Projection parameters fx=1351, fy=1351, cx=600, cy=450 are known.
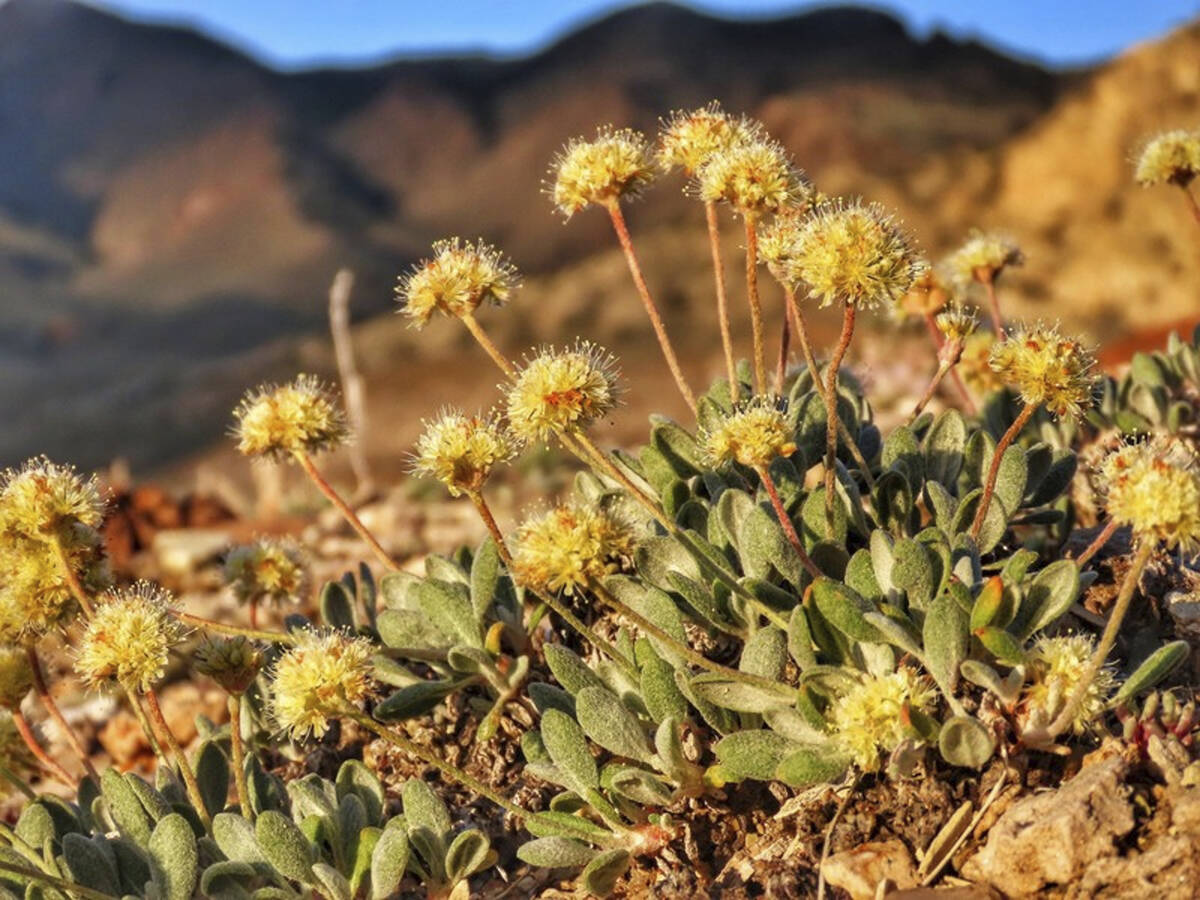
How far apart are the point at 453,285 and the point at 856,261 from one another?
1119mm

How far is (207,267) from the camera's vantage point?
2454 inches

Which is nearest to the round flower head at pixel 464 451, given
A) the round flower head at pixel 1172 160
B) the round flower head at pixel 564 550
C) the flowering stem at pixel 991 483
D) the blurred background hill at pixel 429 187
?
the round flower head at pixel 564 550

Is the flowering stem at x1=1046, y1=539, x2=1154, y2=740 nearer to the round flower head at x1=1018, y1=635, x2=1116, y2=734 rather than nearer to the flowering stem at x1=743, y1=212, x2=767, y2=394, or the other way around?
the round flower head at x1=1018, y1=635, x2=1116, y2=734

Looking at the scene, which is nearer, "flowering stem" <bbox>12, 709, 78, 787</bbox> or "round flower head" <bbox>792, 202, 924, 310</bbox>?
"round flower head" <bbox>792, 202, 924, 310</bbox>

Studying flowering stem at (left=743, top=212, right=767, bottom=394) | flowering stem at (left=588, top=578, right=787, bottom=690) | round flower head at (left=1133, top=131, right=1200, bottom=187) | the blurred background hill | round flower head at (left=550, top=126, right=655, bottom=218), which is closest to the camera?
flowering stem at (left=588, top=578, right=787, bottom=690)

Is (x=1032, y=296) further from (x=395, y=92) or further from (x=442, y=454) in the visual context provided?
(x=395, y=92)

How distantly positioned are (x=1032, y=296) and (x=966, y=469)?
23.2 meters

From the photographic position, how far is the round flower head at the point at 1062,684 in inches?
118

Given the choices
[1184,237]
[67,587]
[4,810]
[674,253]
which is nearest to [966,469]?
[67,587]

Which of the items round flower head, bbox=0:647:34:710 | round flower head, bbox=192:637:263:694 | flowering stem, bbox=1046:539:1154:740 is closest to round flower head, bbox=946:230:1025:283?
flowering stem, bbox=1046:539:1154:740

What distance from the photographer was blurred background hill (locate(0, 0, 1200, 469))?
28.9 m

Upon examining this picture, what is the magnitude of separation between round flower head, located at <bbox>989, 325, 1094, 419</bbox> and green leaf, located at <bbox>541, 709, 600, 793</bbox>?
134cm

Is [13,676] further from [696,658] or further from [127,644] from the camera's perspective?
[696,658]

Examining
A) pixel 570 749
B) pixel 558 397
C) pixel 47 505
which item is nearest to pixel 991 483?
pixel 558 397
